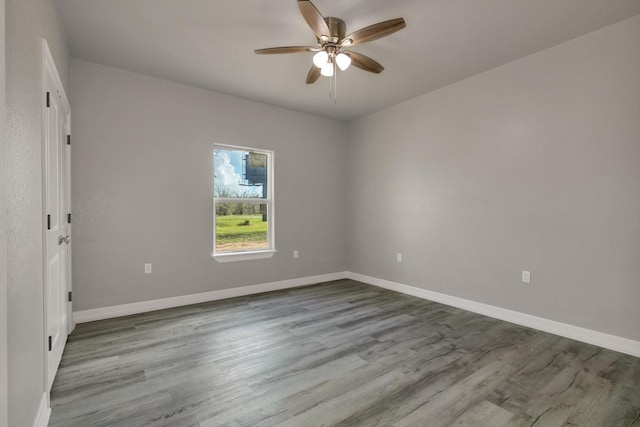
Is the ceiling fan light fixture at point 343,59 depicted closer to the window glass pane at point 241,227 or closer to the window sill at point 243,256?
the window glass pane at point 241,227

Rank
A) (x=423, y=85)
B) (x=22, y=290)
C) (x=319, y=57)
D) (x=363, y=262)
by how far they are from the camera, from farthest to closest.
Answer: (x=363, y=262), (x=423, y=85), (x=319, y=57), (x=22, y=290)

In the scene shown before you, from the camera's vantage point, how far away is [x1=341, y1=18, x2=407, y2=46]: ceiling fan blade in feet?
6.93

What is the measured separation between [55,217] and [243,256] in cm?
225

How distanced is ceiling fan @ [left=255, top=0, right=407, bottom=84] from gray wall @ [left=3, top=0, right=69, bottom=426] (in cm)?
146

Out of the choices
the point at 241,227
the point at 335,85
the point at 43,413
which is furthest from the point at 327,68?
the point at 43,413

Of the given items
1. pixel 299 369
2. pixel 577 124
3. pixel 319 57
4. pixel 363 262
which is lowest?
pixel 299 369

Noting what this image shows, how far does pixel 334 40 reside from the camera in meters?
2.51

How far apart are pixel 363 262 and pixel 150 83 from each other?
3861mm

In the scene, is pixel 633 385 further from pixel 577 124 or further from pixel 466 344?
pixel 577 124

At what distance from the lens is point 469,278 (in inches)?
143

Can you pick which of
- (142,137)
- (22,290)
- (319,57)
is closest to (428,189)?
(319,57)

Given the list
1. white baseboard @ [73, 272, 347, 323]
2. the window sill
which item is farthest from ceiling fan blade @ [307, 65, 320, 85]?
white baseboard @ [73, 272, 347, 323]

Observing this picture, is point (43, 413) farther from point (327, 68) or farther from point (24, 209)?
point (327, 68)

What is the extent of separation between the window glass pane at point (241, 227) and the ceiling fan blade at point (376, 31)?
8.63 ft
